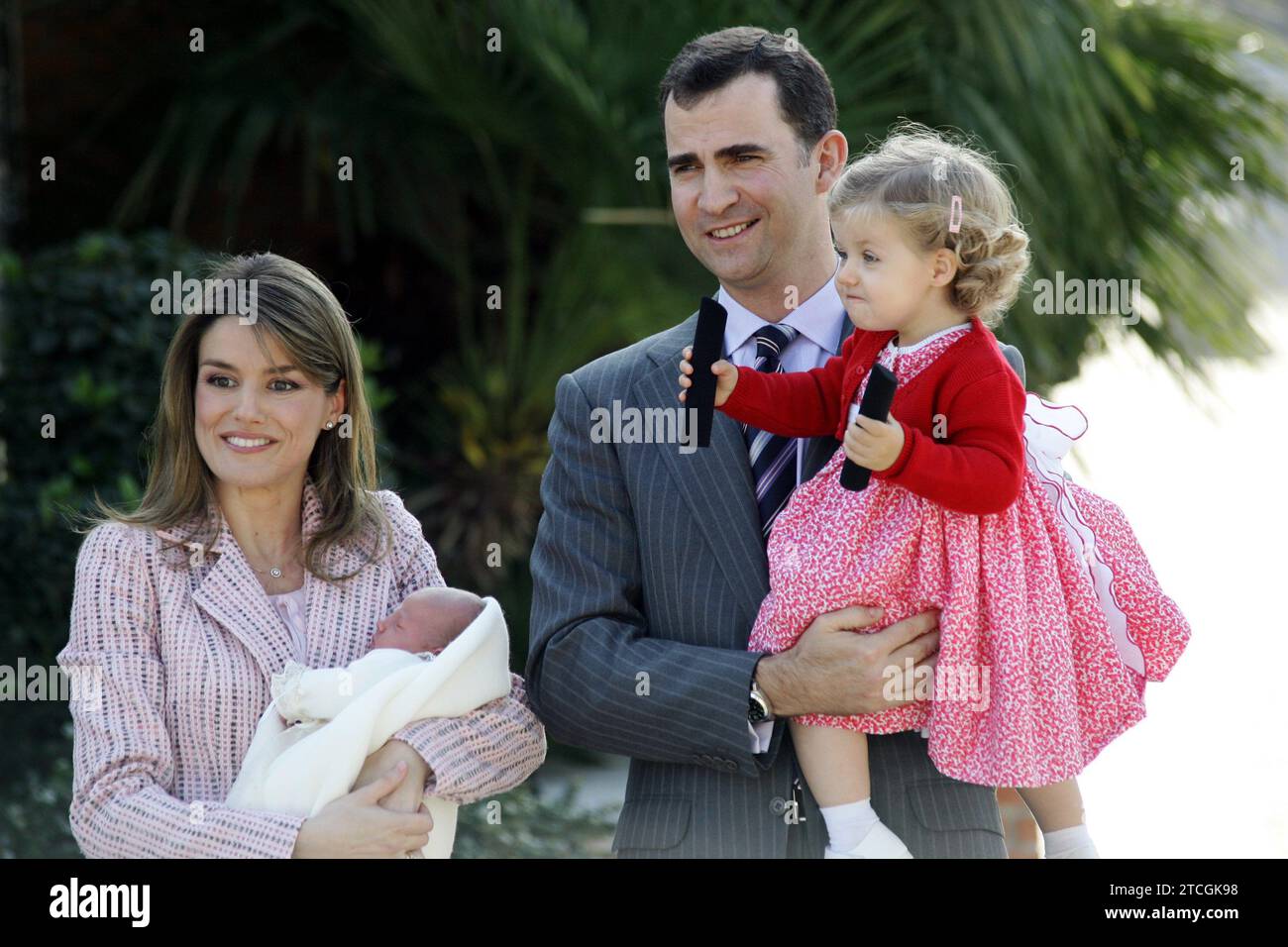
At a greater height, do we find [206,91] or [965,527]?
[206,91]

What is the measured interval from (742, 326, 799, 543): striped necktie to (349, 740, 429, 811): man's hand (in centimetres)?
71

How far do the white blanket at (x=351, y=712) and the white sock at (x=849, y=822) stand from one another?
0.62m

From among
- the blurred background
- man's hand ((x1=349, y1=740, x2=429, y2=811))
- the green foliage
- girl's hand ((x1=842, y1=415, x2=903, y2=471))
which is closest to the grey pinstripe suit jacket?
man's hand ((x1=349, y1=740, x2=429, y2=811))

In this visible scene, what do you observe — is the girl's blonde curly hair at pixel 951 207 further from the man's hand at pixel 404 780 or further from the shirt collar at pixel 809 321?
the man's hand at pixel 404 780

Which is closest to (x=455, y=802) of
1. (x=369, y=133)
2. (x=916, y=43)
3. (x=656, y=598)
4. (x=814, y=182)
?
(x=656, y=598)

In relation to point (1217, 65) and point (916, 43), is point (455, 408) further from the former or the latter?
point (1217, 65)

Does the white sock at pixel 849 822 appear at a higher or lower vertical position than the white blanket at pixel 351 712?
lower

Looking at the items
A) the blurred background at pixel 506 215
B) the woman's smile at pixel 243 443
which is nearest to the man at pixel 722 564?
the woman's smile at pixel 243 443

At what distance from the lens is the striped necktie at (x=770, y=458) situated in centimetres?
281

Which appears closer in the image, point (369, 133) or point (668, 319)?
point (668, 319)

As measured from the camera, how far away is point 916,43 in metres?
5.80

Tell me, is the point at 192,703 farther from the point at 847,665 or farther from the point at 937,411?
the point at 937,411

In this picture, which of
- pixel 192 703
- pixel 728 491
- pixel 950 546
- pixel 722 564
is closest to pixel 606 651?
pixel 722 564
